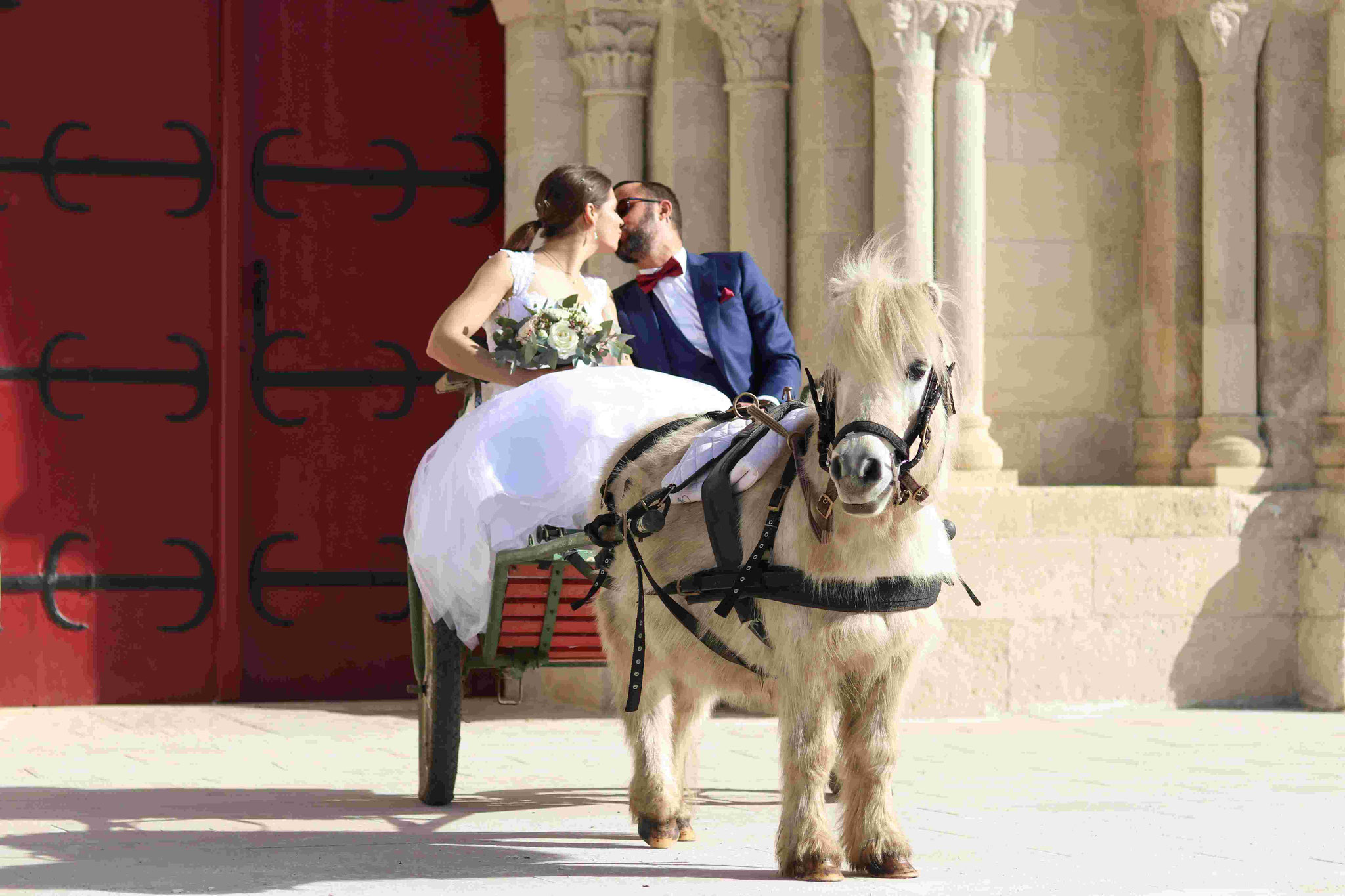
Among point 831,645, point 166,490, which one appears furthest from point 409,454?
point 831,645

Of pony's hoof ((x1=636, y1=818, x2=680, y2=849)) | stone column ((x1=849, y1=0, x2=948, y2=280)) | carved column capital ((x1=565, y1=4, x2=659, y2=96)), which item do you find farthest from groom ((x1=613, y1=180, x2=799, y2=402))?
carved column capital ((x1=565, y1=4, x2=659, y2=96))

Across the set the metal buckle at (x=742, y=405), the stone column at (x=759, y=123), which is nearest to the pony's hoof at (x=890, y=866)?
the metal buckle at (x=742, y=405)

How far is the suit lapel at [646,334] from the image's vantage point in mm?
5184

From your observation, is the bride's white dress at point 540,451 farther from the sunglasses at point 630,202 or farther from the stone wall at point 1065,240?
the stone wall at point 1065,240

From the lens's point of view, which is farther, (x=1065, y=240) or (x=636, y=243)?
(x=1065, y=240)

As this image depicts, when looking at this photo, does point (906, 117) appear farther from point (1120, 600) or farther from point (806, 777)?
point (806, 777)

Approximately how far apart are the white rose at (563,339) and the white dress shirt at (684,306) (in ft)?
1.89

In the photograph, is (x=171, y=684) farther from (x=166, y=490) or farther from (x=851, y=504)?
(x=851, y=504)

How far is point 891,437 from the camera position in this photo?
3355 mm

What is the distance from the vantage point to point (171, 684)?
23.9 feet

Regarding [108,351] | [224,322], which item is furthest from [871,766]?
[108,351]

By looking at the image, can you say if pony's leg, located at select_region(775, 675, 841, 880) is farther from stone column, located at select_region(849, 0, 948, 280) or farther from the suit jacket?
stone column, located at select_region(849, 0, 948, 280)

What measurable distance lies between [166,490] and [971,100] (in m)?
3.45

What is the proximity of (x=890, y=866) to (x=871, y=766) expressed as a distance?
0.66ft
